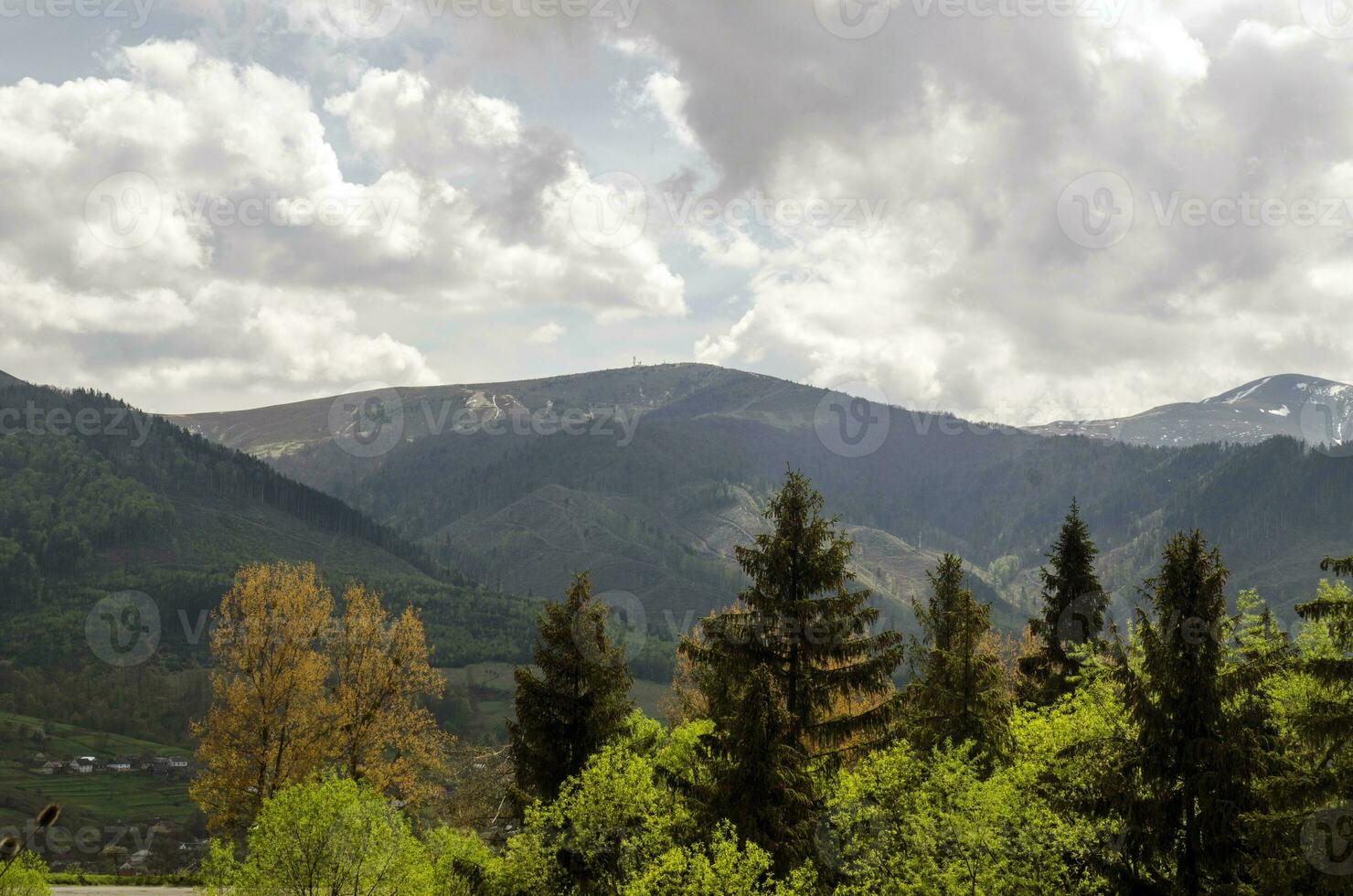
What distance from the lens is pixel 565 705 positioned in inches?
1383

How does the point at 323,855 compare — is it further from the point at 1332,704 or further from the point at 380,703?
the point at 1332,704

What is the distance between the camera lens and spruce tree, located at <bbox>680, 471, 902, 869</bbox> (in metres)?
28.3

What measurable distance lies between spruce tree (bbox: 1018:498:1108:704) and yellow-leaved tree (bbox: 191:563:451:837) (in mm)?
31362

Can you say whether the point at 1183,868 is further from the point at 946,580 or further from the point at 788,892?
the point at 946,580

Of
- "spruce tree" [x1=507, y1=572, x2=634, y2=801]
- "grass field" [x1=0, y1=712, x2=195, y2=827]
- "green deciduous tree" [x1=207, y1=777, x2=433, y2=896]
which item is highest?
"spruce tree" [x1=507, y1=572, x2=634, y2=801]

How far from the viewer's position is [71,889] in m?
42.6

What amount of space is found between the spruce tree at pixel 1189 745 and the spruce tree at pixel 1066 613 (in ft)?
57.9

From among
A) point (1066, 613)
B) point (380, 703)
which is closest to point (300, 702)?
point (380, 703)

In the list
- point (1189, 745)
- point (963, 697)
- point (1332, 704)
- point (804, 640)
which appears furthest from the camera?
point (963, 697)

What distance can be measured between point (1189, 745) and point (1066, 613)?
63.7 ft

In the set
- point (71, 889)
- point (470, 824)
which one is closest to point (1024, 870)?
point (470, 824)

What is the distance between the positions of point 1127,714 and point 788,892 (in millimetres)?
11437

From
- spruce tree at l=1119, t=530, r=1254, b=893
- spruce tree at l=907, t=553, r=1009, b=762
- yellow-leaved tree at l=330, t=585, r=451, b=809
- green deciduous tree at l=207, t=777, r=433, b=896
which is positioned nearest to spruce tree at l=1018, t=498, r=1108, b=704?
spruce tree at l=907, t=553, r=1009, b=762

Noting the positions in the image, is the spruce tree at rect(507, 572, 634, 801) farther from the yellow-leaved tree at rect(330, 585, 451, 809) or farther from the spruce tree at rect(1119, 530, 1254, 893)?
the spruce tree at rect(1119, 530, 1254, 893)
